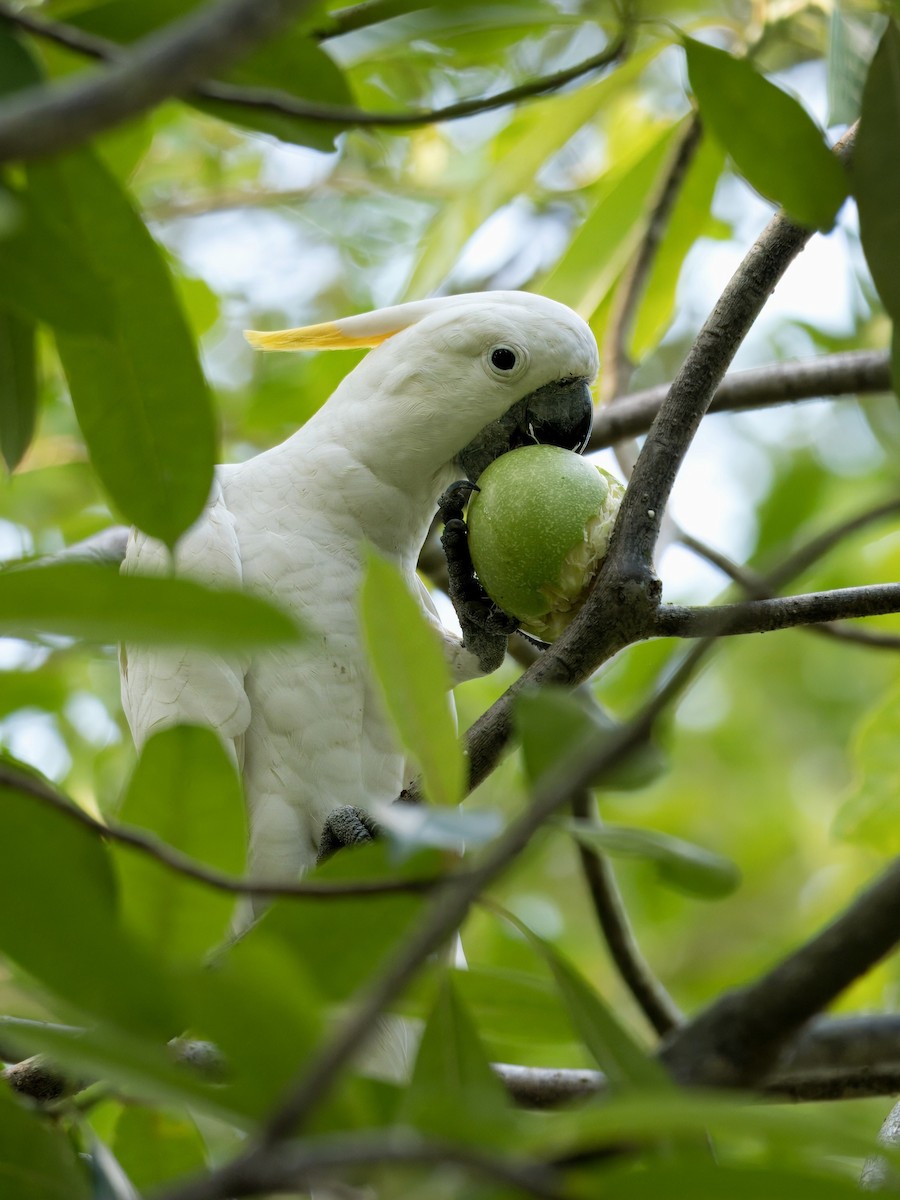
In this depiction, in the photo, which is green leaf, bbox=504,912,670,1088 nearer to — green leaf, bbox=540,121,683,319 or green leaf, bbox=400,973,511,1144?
green leaf, bbox=400,973,511,1144

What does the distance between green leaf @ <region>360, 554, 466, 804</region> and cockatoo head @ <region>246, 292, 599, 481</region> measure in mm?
983

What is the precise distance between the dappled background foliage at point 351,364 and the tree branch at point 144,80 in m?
0.03

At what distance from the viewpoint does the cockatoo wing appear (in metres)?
1.66

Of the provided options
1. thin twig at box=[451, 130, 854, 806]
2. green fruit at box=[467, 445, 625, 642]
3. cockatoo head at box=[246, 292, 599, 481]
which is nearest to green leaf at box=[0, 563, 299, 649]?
thin twig at box=[451, 130, 854, 806]

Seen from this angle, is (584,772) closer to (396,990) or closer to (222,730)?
(396,990)

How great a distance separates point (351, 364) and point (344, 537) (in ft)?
2.05

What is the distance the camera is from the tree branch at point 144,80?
1.53ft

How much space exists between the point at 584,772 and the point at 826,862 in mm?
3543

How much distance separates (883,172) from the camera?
36.3 inches

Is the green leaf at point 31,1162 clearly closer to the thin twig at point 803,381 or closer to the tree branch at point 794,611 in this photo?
the tree branch at point 794,611

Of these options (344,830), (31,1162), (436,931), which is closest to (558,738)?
(436,931)

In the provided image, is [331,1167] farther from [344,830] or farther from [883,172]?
[344,830]

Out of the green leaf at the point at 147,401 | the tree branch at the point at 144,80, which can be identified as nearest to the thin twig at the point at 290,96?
the tree branch at the point at 144,80

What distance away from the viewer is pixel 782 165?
95 centimetres
